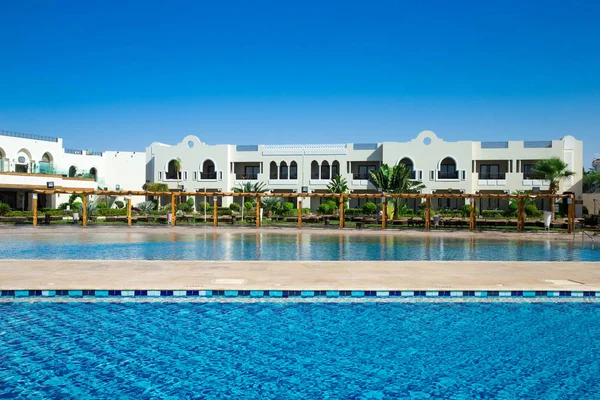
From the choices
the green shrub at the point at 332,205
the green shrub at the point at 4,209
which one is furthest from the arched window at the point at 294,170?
the green shrub at the point at 4,209

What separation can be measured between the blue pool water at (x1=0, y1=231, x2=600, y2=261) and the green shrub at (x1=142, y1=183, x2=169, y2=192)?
2118 cm

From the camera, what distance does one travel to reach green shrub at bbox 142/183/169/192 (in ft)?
143

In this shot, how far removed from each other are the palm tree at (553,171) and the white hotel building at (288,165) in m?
1.92

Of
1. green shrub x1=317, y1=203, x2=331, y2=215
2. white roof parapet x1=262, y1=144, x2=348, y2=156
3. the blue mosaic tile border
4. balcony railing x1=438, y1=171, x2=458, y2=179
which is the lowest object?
the blue mosaic tile border

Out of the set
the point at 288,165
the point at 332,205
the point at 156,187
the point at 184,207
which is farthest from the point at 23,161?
the point at 332,205

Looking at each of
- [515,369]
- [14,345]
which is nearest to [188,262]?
[14,345]

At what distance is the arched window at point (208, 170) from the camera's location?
45656 mm

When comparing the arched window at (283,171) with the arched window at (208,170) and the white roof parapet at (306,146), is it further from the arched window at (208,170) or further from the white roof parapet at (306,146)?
the arched window at (208,170)

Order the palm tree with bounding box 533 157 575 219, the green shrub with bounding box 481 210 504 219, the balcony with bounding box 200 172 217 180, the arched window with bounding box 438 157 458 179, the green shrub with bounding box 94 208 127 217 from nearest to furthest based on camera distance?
the green shrub with bounding box 94 208 127 217 → the palm tree with bounding box 533 157 575 219 → the green shrub with bounding box 481 210 504 219 → the arched window with bounding box 438 157 458 179 → the balcony with bounding box 200 172 217 180

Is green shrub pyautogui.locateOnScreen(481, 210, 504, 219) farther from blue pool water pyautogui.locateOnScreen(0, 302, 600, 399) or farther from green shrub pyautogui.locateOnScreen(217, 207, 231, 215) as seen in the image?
blue pool water pyautogui.locateOnScreen(0, 302, 600, 399)

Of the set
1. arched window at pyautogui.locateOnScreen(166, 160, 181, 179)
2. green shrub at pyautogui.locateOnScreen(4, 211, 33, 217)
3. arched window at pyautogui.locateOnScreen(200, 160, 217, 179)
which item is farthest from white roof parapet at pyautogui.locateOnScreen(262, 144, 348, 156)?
green shrub at pyautogui.locateOnScreen(4, 211, 33, 217)

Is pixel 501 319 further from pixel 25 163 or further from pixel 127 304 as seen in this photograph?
pixel 25 163

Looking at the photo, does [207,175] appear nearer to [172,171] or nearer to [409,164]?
[172,171]

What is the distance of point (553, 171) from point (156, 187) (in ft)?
104
